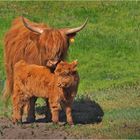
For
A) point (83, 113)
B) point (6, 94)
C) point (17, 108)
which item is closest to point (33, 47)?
point (17, 108)

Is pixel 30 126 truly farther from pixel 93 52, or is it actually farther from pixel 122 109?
pixel 93 52

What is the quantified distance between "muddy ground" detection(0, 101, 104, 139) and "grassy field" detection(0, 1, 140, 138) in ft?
0.71

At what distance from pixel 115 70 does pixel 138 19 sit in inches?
248

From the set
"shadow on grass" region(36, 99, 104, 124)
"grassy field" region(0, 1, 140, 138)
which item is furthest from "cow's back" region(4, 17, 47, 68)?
"grassy field" region(0, 1, 140, 138)

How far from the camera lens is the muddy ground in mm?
12578

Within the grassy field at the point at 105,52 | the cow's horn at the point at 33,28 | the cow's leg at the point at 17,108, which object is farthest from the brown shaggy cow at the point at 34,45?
the grassy field at the point at 105,52

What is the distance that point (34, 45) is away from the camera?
14.0 meters

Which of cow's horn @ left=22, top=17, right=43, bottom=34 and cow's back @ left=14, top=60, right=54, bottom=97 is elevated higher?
cow's horn @ left=22, top=17, right=43, bottom=34

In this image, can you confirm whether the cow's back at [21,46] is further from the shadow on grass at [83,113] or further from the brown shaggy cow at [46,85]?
the shadow on grass at [83,113]

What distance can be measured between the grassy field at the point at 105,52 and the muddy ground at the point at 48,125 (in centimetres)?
22

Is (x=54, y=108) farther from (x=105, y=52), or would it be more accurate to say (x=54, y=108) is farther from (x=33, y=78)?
(x=105, y=52)

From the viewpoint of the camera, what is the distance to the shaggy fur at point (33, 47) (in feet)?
43.9

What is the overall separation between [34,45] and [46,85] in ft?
3.96

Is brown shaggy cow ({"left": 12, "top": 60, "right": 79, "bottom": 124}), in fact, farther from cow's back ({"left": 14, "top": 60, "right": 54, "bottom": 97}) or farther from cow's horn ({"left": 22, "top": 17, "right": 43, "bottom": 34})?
cow's horn ({"left": 22, "top": 17, "right": 43, "bottom": 34})
